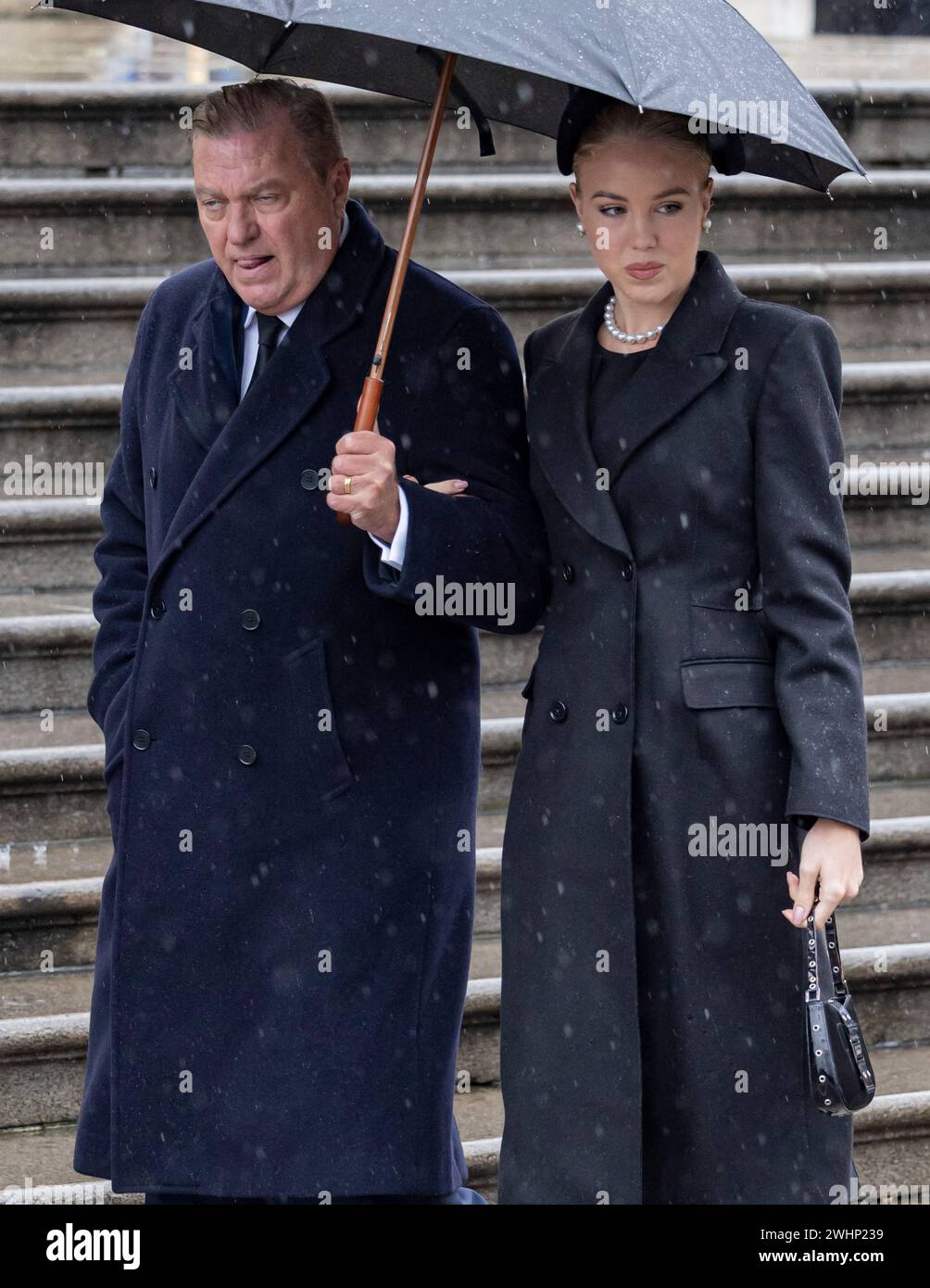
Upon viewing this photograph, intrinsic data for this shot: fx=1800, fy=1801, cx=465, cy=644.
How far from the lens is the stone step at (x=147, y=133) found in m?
5.23

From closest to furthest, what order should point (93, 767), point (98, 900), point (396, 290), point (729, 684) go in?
1. point (729, 684)
2. point (396, 290)
3. point (98, 900)
4. point (93, 767)

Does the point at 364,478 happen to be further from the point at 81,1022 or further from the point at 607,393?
the point at 81,1022

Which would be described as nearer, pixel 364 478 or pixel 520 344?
pixel 364 478

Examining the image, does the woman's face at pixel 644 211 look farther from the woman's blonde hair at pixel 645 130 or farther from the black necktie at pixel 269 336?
the black necktie at pixel 269 336

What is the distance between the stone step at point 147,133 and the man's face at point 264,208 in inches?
106

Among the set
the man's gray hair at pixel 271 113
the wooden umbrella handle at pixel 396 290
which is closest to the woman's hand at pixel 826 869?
the wooden umbrella handle at pixel 396 290

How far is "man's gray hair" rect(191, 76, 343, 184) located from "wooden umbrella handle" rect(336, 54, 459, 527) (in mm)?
148

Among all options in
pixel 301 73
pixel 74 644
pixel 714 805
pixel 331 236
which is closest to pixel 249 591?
pixel 331 236

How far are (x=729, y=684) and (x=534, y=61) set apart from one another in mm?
864

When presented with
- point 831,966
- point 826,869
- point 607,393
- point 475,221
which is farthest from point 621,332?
point 475,221

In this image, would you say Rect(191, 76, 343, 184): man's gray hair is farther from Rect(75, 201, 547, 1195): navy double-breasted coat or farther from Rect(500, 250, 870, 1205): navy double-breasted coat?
Rect(500, 250, 870, 1205): navy double-breasted coat

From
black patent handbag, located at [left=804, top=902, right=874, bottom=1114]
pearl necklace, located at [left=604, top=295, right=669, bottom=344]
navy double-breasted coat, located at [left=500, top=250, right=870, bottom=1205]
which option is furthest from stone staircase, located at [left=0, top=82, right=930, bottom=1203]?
pearl necklace, located at [left=604, top=295, right=669, bottom=344]

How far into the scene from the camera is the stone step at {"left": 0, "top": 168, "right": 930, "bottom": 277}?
16.5 feet

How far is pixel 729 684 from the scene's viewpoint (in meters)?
2.49
